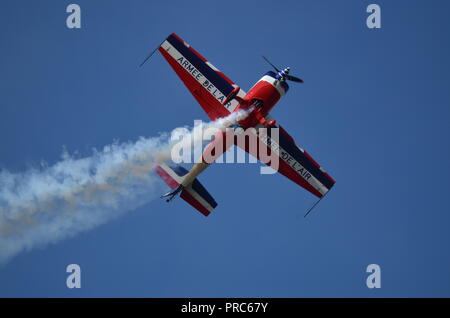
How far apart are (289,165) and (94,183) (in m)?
8.66

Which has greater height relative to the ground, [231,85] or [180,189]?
[231,85]

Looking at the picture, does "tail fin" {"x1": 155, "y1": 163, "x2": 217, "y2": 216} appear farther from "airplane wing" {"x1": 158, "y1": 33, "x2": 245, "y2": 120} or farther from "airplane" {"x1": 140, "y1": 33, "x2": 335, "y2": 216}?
"airplane wing" {"x1": 158, "y1": 33, "x2": 245, "y2": 120}

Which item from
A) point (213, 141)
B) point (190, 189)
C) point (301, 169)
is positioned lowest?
point (190, 189)

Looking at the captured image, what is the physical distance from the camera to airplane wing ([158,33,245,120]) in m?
27.0

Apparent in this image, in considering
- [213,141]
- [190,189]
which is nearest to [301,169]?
[213,141]

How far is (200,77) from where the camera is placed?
27.5m

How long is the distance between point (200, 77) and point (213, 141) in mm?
3230

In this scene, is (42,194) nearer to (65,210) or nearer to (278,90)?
(65,210)

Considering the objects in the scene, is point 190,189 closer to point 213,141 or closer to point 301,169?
point 213,141

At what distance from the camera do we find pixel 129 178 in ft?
87.9

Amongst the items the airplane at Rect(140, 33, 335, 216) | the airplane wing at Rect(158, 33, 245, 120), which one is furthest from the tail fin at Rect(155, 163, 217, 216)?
the airplane wing at Rect(158, 33, 245, 120)

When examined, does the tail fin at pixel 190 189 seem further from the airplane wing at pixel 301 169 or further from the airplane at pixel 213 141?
the airplane wing at pixel 301 169

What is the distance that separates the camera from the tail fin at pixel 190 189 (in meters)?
27.3

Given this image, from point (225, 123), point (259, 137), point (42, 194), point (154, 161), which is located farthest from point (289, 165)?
point (42, 194)
